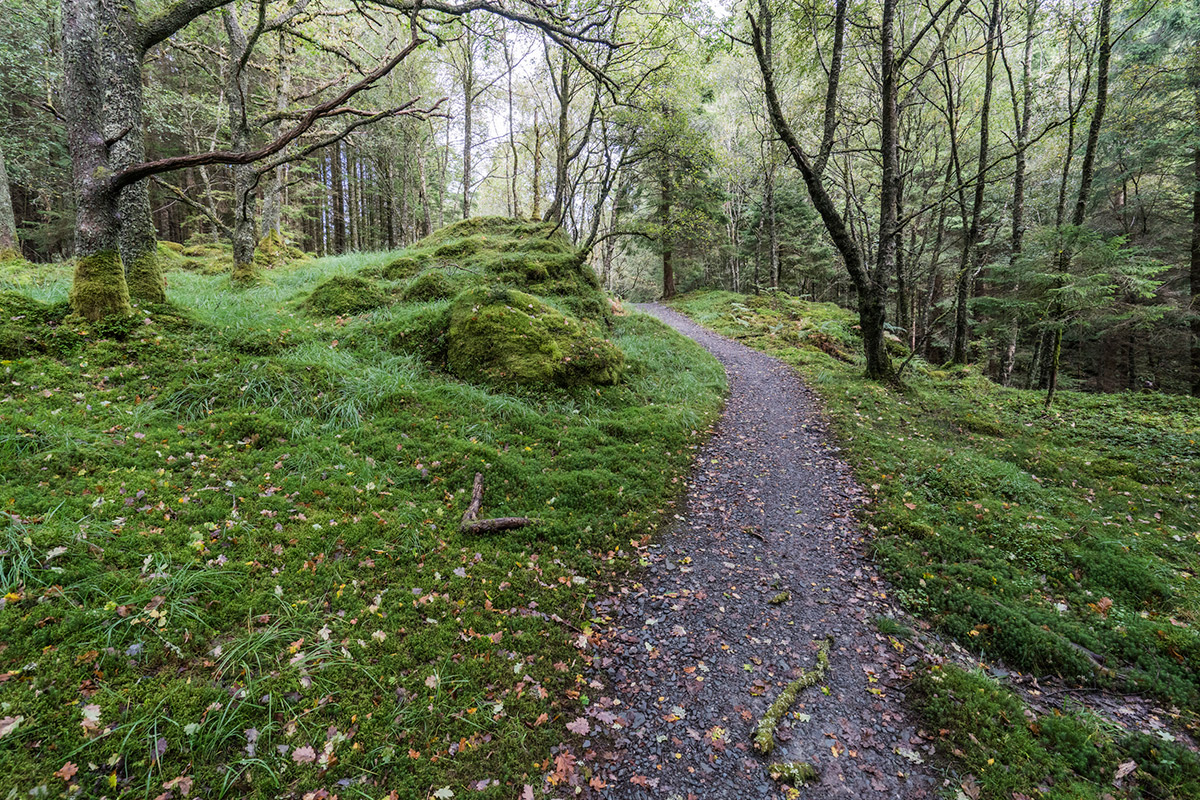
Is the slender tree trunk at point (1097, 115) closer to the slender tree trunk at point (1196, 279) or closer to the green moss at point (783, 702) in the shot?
the slender tree trunk at point (1196, 279)

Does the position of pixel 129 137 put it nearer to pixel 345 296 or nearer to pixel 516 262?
pixel 345 296

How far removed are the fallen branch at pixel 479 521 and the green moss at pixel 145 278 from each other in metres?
5.31

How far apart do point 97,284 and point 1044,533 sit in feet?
37.2

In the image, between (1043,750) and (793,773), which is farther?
(1043,750)

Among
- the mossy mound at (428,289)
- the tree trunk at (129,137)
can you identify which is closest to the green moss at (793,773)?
the tree trunk at (129,137)

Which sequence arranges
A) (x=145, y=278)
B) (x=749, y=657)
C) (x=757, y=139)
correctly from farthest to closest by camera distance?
1. (x=757, y=139)
2. (x=145, y=278)
3. (x=749, y=657)

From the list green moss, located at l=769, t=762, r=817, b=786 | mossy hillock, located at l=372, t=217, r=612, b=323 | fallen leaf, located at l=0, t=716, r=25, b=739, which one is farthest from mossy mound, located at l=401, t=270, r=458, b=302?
green moss, located at l=769, t=762, r=817, b=786

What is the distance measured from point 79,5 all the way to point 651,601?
29.0ft

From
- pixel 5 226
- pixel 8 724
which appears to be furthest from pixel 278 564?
pixel 5 226

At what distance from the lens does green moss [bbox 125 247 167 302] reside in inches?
224

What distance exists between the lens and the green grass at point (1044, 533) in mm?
3596

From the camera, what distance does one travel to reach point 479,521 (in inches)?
179

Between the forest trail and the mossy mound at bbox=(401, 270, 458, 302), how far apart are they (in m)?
6.72

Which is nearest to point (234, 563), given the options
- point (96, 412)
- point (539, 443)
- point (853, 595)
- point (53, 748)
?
point (53, 748)
